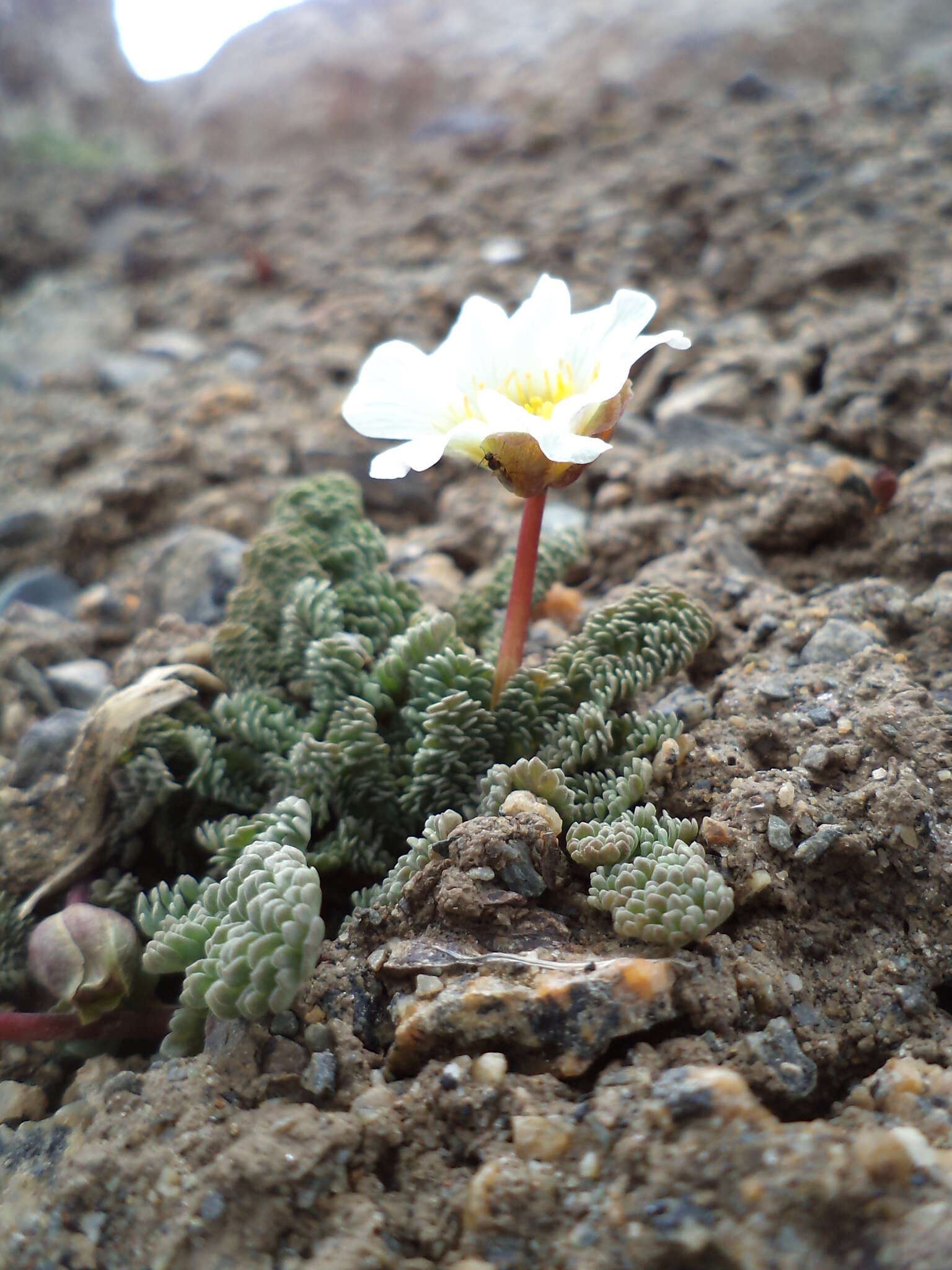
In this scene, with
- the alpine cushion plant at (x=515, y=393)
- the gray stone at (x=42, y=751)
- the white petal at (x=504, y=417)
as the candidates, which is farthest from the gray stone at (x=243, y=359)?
the white petal at (x=504, y=417)

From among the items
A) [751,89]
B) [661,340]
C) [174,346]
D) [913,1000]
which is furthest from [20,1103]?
[751,89]

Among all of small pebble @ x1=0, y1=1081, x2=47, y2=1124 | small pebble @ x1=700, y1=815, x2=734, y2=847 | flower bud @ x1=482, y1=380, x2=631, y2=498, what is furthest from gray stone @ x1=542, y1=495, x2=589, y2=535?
small pebble @ x1=0, y1=1081, x2=47, y2=1124

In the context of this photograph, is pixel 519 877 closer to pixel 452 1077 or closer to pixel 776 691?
pixel 452 1077

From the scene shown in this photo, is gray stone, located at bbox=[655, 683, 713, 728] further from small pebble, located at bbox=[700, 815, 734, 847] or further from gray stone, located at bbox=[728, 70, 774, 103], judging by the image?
gray stone, located at bbox=[728, 70, 774, 103]

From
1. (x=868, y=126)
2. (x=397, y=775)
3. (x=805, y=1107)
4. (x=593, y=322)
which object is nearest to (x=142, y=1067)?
(x=397, y=775)

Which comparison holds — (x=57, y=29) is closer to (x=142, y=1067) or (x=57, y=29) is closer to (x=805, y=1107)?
(x=142, y=1067)

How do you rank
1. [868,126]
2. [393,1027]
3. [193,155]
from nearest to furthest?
[393,1027] < [868,126] < [193,155]
